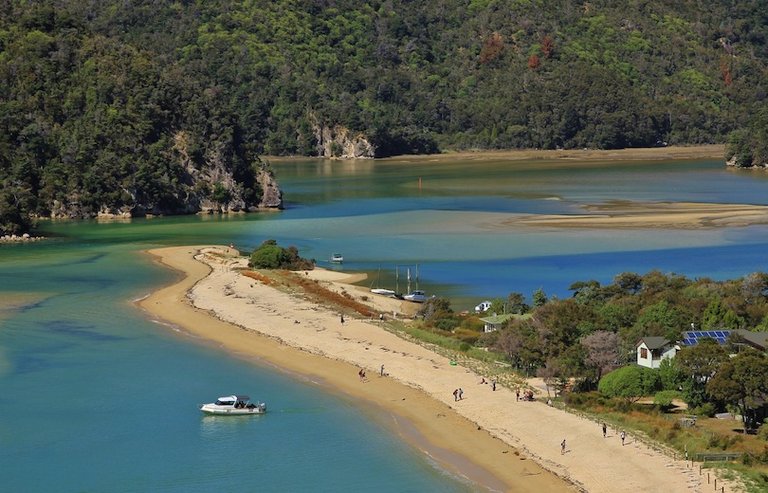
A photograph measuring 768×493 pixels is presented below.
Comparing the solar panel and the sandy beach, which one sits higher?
the solar panel

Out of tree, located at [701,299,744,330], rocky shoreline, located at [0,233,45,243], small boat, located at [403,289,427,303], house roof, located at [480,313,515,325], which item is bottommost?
rocky shoreline, located at [0,233,45,243]

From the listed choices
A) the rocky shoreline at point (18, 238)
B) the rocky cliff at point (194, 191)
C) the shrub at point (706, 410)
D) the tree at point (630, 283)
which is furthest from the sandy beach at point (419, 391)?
the rocky cliff at point (194, 191)

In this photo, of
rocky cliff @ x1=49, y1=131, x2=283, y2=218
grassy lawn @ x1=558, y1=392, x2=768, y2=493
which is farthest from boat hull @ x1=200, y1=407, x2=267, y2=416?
rocky cliff @ x1=49, y1=131, x2=283, y2=218

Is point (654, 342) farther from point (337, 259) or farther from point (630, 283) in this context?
point (337, 259)

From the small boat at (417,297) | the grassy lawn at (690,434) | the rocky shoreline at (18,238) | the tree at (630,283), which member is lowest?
the rocky shoreline at (18,238)

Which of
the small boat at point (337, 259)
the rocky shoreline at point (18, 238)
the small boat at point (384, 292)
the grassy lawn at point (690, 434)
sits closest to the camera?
the grassy lawn at point (690, 434)

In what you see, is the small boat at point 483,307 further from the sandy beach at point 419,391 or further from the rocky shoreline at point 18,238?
the rocky shoreline at point 18,238

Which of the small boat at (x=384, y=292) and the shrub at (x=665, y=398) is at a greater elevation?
the shrub at (x=665, y=398)

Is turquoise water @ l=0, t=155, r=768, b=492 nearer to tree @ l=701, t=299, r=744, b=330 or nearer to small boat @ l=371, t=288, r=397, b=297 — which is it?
small boat @ l=371, t=288, r=397, b=297

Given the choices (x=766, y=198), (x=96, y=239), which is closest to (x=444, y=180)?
(x=766, y=198)
